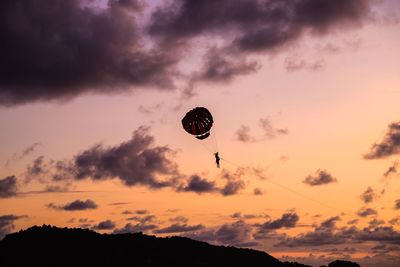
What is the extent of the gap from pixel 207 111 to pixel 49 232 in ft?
487

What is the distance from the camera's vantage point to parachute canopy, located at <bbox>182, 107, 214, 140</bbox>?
5744 centimetres

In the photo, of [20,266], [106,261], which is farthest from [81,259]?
[20,266]

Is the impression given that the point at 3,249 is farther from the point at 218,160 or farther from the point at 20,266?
the point at 218,160

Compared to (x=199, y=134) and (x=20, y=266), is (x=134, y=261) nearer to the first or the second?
(x=20, y=266)

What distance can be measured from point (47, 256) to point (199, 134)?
428 ft

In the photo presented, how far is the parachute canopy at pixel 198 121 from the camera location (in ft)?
188

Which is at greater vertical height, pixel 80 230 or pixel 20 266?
pixel 80 230

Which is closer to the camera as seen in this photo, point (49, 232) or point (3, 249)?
point (3, 249)

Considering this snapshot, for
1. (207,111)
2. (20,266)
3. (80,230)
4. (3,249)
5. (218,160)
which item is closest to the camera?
(218,160)

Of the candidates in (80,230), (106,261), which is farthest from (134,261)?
(80,230)

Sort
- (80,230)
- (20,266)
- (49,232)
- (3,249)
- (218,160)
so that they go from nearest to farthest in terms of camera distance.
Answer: (218,160) < (20,266) < (3,249) < (49,232) < (80,230)

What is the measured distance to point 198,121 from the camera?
57.4m

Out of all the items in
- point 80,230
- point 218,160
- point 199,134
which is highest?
point 80,230

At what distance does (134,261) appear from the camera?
629 feet
